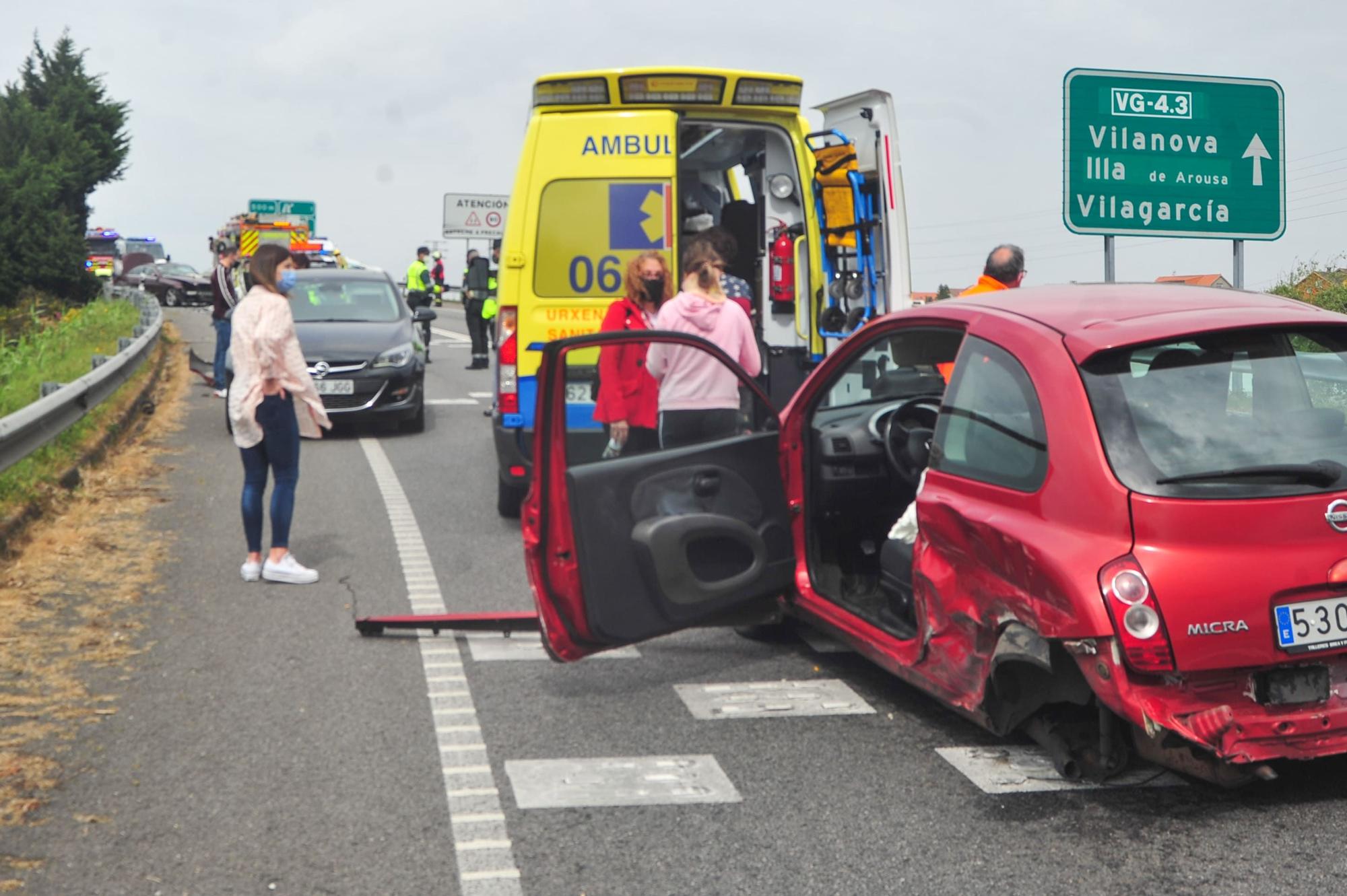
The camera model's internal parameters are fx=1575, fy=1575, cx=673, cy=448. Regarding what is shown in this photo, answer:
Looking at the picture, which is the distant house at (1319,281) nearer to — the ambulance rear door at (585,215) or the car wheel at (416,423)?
the car wheel at (416,423)

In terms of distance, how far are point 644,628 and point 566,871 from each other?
57.6 inches

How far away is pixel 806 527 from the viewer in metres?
6.10

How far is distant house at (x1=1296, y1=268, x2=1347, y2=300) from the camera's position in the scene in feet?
53.9

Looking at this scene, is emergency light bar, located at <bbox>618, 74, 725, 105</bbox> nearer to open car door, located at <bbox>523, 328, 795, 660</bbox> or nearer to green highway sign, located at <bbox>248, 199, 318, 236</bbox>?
open car door, located at <bbox>523, 328, 795, 660</bbox>

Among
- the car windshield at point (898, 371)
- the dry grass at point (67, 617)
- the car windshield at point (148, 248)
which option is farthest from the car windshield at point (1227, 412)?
the car windshield at point (148, 248)

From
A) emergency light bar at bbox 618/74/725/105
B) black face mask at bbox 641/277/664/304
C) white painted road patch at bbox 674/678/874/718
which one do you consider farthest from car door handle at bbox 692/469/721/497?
emergency light bar at bbox 618/74/725/105

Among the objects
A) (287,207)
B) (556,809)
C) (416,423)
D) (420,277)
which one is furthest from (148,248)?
(556,809)

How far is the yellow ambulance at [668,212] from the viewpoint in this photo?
9250 millimetres

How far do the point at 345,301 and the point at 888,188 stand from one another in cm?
729

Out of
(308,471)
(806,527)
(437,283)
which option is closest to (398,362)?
(308,471)

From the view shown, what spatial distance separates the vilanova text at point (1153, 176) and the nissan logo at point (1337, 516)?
8237 mm

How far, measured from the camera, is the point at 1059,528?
14.6 ft

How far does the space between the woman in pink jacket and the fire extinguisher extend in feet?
11.3

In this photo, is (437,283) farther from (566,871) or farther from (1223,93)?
(566,871)
